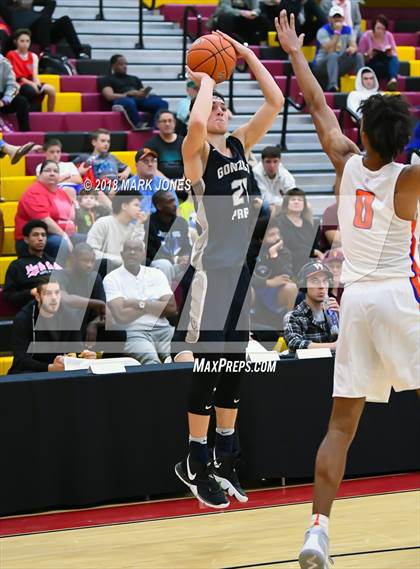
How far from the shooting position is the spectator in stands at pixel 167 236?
31.4 feet

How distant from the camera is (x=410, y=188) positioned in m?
4.92

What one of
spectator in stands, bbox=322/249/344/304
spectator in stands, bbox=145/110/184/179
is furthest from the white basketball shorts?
spectator in stands, bbox=145/110/184/179

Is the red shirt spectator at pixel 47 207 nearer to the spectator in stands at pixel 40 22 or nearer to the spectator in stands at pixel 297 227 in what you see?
the spectator in stands at pixel 297 227

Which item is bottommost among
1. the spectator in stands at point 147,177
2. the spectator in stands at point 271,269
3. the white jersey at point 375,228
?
the spectator in stands at point 271,269

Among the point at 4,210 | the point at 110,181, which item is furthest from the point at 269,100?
the point at 4,210

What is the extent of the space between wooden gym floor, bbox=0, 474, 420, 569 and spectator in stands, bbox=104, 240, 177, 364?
1.63 meters

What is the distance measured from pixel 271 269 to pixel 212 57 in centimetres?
430

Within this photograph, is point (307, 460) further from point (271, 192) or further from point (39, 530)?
point (271, 192)

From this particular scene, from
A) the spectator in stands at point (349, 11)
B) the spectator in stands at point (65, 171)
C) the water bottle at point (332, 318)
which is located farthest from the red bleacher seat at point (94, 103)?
the water bottle at point (332, 318)

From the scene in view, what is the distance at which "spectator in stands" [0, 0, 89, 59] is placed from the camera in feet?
43.2

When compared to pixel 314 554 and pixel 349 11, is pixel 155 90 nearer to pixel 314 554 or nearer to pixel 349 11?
pixel 349 11

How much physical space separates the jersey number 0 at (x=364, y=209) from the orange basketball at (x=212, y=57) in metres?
1.14

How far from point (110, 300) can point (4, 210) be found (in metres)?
2.32

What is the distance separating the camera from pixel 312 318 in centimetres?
820
